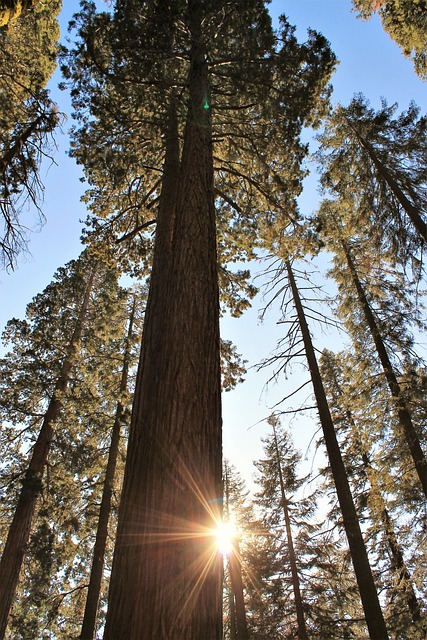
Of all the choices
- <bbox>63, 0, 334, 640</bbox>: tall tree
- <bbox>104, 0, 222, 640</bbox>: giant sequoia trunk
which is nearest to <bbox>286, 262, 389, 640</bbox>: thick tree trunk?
<bbox>63, 0, 334, 640</bbox>: tall tree

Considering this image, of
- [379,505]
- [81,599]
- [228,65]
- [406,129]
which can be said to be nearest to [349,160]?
[406,129]

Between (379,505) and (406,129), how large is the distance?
410 inches

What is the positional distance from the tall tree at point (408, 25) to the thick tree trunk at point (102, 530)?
1161 cm

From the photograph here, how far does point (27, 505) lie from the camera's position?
959 cm

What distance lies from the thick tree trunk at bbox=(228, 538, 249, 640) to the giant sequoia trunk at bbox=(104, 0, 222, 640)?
51.2 ft

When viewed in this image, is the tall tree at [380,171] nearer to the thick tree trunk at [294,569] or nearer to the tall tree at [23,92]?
the tall tree at [23,92]

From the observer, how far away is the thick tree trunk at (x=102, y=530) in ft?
27.9

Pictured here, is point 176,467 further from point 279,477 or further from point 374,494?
point 279,477

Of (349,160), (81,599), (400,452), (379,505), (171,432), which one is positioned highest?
(349,160)

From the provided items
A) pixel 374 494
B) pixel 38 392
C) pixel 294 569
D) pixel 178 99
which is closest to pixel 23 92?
pixel 178 99

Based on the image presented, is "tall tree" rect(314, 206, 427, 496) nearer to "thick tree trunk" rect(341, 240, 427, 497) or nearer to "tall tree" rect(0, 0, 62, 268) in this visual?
"thick tree trunk" rect(341, 240, 427, 497)

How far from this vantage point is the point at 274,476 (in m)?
19.2

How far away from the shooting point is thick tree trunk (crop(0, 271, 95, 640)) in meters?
8.53

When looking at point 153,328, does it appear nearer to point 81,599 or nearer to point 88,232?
point 88,232
